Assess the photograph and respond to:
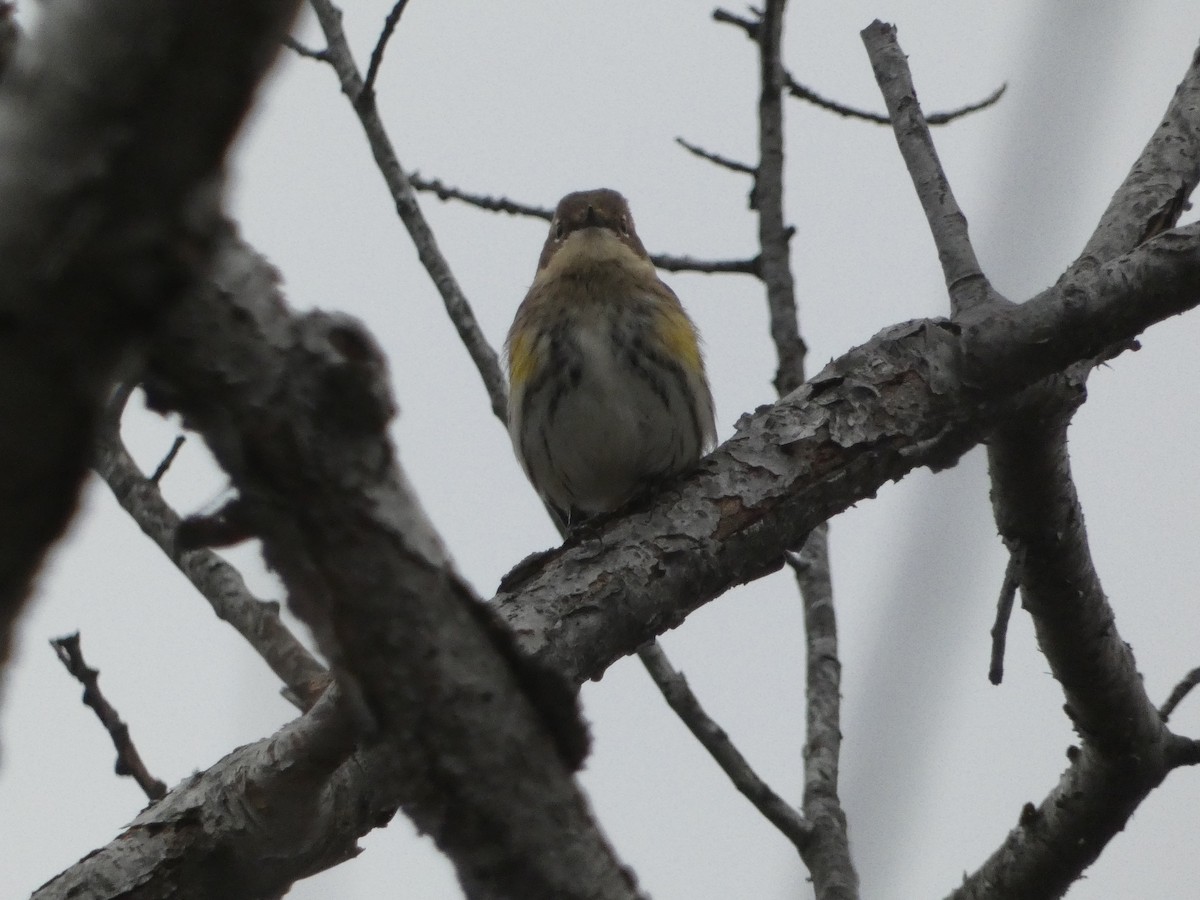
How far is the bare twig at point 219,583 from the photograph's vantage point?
4.43 meters

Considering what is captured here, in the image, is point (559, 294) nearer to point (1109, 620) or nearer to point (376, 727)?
point (1109, 620)

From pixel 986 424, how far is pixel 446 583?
2929mm

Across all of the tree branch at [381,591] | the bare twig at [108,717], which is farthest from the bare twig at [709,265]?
the tree branch at [381,591]

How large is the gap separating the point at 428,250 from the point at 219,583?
1583 millimetres

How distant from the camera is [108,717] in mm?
4203

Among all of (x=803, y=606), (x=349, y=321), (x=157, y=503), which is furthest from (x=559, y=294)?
(x=349, y=321)

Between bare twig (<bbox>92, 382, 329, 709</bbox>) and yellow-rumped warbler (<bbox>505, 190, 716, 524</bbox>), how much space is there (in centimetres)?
188

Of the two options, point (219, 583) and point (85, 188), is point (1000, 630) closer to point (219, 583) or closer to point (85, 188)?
point (219, 583)

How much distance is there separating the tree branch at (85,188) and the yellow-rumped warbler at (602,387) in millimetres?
4892

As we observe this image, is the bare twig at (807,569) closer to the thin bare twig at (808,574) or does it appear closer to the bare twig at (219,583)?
the thin bare twig at (808,574)

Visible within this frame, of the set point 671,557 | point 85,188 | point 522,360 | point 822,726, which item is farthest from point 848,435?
point 85,188

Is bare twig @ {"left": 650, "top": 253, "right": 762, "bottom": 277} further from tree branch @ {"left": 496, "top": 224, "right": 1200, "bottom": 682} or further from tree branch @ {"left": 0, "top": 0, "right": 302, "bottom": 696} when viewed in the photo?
tree branch @ {"left": 0, "top": 0, "right": 302, "bottom": 696}

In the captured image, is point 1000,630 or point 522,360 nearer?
point 1000,630

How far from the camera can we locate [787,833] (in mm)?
4535
